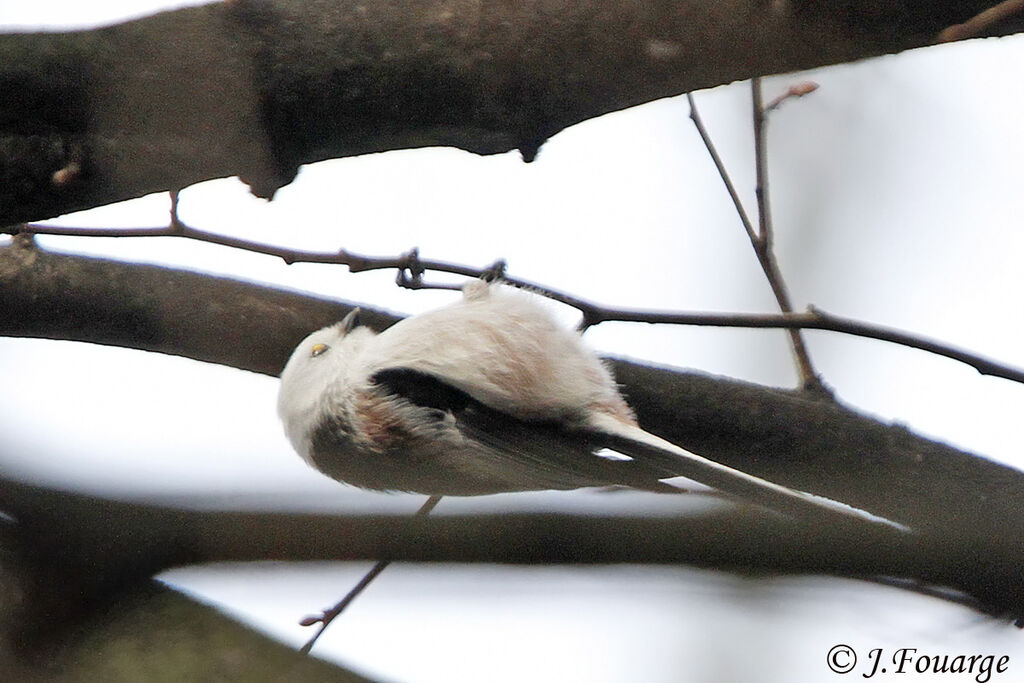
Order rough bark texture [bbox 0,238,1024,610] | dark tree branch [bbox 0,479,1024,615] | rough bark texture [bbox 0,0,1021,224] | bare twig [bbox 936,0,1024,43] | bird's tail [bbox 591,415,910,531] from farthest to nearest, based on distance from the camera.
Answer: rough bark texture [bbox 0,238,1024,610]
rough bark texture [bbox 0,0,1021,224]
bare twig [bbox 936,0,1024,43]
bird's tail [bbox 591,415,910,531]
dark tree branch [bbox 0,479,1024,615]

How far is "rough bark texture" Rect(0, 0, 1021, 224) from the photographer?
148cm

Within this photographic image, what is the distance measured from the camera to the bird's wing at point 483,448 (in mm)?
1875

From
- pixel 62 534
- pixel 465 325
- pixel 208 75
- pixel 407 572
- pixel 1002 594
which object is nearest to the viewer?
pixel 62 534

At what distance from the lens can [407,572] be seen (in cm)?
110

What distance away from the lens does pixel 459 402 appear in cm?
210

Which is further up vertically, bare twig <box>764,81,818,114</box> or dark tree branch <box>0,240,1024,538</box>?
bare twig <box>764,81,818,114</box>

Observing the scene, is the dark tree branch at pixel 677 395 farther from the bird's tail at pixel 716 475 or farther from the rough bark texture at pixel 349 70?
the rough bark texture at pixel 349 70

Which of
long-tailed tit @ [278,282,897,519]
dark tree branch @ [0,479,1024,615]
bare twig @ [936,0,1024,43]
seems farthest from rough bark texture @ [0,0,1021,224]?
dark tree branch @ [0,479,1024,615]

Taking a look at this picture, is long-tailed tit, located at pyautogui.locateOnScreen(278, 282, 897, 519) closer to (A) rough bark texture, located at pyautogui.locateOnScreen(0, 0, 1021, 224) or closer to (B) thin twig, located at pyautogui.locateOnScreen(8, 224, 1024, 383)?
(B) thin twig, located at pyautogui.locateOnScreen(8, 224, 1024, 383)

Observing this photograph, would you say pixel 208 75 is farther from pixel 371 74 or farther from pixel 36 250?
pixel 36 250

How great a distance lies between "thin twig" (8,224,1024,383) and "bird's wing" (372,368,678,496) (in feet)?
0.80

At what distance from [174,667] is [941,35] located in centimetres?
141

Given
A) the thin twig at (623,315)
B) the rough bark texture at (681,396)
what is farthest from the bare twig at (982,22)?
the rough bark texture at (681,396)

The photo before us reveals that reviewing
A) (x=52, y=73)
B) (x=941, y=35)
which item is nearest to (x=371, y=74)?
(x=52, y=73)
